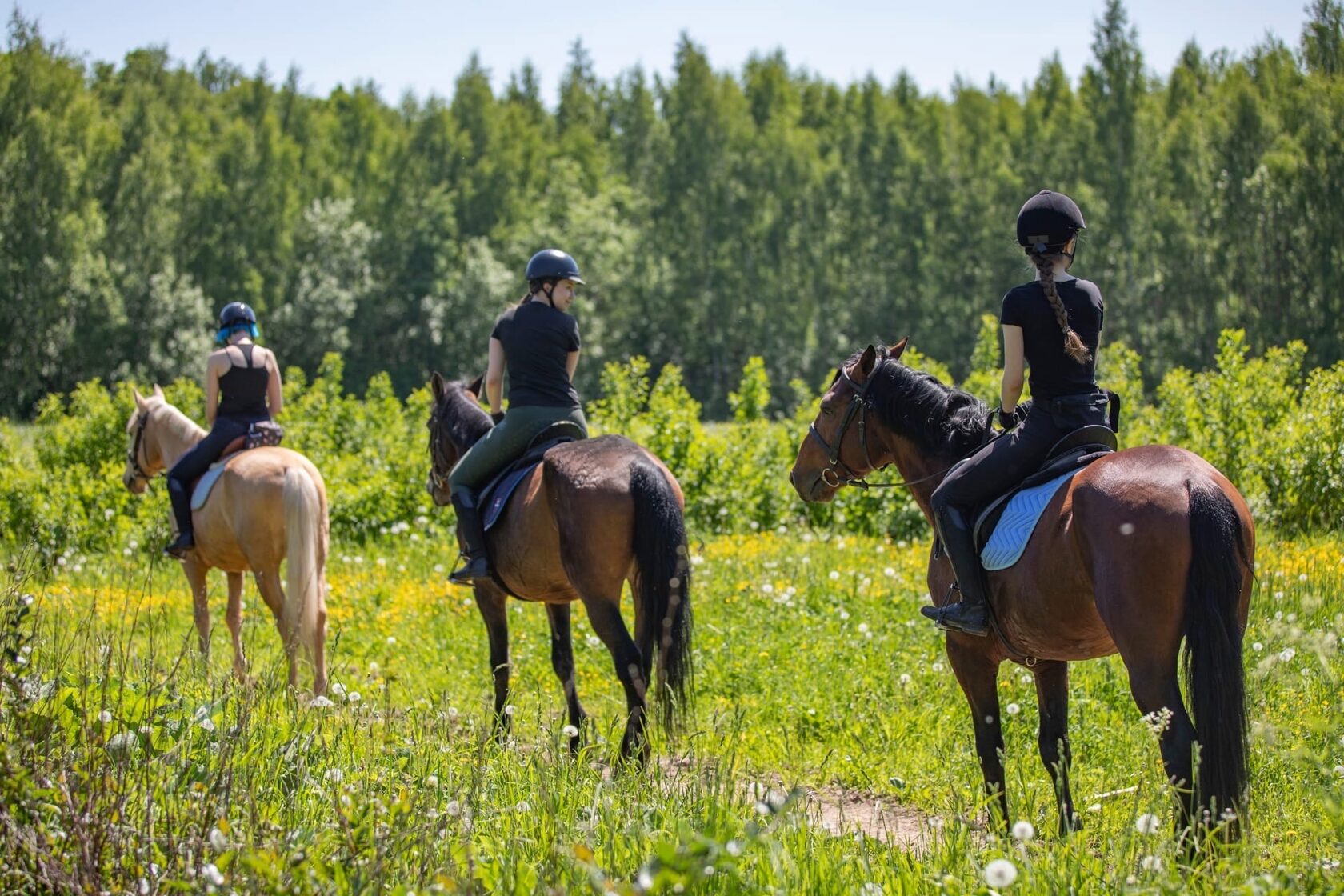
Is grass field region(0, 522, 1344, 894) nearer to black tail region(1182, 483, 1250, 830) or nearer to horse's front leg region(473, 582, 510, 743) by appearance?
black tail region(1182, 483, 1250, 830)

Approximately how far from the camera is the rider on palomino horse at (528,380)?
25.5 ft

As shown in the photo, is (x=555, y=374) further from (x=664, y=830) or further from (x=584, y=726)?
(x=664, y=830)

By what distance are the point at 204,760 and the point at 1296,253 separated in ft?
154

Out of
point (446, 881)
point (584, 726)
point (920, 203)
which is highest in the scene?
point (920, 203)

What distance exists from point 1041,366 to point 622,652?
2873 mm

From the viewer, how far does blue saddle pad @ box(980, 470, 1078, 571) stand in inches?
206

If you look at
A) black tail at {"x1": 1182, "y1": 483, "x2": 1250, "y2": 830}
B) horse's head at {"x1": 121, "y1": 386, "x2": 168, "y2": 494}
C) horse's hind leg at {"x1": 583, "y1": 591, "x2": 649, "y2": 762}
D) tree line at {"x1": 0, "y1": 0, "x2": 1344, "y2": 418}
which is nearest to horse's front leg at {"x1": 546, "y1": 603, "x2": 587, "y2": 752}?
horse's hind leg at {"x1": 583, "y1": 591, "x2": 649, "y2": 762}

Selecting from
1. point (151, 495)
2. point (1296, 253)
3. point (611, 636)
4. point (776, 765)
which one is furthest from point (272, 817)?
point (1296, 253)

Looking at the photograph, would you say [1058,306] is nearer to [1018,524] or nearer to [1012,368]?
[1012,368]

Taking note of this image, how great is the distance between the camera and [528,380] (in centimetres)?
784

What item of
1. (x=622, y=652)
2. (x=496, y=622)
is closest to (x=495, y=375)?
(x=496, y=622)

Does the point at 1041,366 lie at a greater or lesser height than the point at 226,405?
greater

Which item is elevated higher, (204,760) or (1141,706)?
(1141,706)

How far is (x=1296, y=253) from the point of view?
1725 inches
